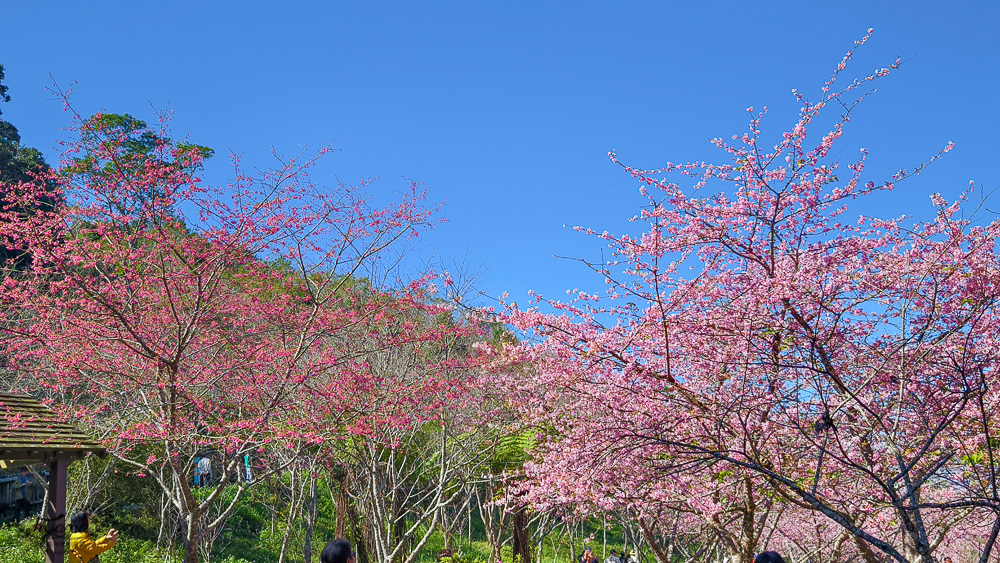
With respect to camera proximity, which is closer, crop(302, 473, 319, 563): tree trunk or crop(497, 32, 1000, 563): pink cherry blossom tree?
crop(497, 32, 1000, 563): pink cherry blossom tree

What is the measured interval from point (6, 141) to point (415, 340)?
85.3ft

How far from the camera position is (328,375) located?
10.5 m

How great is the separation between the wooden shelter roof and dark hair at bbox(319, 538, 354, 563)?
425 cm

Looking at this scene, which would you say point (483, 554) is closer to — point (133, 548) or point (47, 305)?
point (133, 548)

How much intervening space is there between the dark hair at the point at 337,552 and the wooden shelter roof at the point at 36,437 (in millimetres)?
4251

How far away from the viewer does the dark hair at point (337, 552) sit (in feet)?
13.0

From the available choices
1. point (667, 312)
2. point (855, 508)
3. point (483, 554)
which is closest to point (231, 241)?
point (667, 312)

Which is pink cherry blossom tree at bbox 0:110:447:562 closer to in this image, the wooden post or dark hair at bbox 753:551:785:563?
the wooden post

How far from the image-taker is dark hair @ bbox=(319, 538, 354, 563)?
3.96 meters

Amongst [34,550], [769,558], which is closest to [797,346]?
[769,558]

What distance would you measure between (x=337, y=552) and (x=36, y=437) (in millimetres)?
4626

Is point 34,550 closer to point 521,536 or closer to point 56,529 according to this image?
point 56,529

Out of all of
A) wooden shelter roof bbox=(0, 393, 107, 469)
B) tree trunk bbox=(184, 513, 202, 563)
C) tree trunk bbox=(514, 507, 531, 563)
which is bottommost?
tree trunk bbox=(514, 507, 531, 563)

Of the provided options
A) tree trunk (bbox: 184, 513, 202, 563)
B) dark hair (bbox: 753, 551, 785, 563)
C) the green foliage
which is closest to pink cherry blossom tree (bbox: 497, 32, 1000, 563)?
dark hair (bbox: 753, 551, 785, 563)
